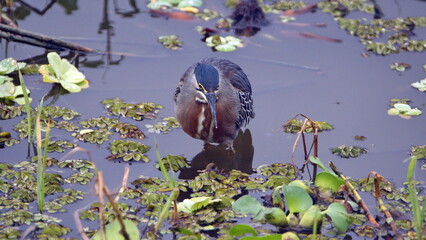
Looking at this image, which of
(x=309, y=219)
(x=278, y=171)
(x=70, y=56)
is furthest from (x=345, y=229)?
(x=70, y=56)

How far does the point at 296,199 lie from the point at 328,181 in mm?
375

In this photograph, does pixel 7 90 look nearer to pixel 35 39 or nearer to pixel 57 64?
pixel 57 64

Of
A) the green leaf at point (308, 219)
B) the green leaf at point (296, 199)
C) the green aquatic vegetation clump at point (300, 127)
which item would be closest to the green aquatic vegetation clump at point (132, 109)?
the green aquatic vegetation clump at point (300, 127)

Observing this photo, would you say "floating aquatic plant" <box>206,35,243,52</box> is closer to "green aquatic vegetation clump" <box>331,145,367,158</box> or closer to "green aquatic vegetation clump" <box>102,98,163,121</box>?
"green aquatic vegetation clump" <box>102,98,163,121</box>

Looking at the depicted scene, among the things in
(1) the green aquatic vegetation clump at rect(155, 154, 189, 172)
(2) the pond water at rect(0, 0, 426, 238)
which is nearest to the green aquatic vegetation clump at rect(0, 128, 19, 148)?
(2) the pond water at rect(0, 0, 426, 238)

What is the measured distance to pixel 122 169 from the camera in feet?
16.5

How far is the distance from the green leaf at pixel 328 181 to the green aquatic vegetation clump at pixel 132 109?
6.11 ft

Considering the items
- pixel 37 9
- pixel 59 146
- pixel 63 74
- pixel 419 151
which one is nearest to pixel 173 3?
pixel 37 9

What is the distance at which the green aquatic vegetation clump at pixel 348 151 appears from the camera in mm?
5402

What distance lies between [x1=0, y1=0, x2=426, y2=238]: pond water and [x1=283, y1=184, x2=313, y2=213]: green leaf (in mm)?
933

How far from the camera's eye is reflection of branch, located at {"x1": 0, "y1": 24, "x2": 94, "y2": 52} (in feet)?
21.1

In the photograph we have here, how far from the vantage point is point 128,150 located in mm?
5238

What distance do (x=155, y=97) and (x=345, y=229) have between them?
2697 millimetres

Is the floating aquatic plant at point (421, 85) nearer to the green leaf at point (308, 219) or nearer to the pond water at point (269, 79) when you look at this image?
the pond water at point (269, 79)
